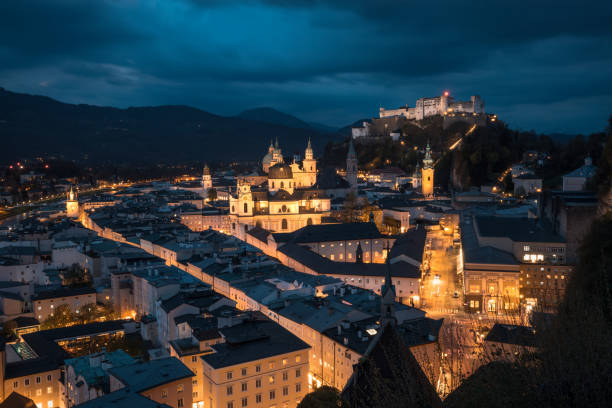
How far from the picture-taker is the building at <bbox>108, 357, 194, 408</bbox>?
1802 cm

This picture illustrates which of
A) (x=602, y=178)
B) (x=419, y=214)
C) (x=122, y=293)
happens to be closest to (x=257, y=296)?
(x=122, y=293)

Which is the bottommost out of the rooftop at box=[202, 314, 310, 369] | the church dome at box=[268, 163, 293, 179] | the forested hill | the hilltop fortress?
the rooftop at box=[202, 314, 310, 369]

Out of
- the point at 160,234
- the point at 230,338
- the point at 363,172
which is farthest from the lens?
the point at 363,172

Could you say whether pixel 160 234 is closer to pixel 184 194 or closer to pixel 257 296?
pixel 257 296

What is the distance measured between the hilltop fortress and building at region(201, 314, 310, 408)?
76.1 metres

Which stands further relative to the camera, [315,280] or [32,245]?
[32,245]

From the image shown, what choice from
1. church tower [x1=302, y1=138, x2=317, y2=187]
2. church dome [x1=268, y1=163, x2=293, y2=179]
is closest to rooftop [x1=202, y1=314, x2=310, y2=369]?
church dome [x1=268, y1=163, x2=293, y2=179]

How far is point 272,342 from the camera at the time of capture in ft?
68.8

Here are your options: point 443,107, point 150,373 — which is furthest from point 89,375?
point 443,107

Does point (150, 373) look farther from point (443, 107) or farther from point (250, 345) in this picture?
point (443, 107)

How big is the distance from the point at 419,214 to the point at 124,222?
36766 millimetres

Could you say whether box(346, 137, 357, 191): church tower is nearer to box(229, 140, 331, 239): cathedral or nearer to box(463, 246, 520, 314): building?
box(229, 140, 331, 239): cathedral

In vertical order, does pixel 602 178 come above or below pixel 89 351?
above

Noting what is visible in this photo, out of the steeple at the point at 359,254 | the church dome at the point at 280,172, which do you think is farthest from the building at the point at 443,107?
the steeple at the point at 359,254
